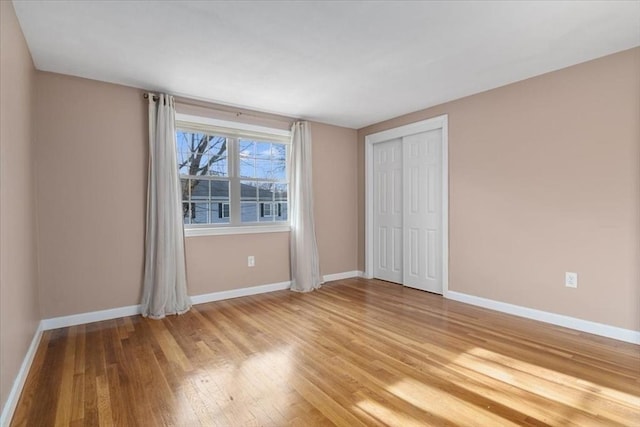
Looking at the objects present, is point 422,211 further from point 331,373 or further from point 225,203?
point 331,373

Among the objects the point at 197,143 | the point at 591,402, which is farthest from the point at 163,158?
the point at 591,402

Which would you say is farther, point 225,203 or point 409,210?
point 409,210

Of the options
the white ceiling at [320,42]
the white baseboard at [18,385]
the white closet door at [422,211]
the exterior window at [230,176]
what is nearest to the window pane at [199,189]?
the exterior window at [230,176]

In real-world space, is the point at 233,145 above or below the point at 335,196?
above

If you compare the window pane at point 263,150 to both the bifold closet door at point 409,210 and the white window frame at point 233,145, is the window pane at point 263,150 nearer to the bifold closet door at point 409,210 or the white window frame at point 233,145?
the white window frame at point 233,145

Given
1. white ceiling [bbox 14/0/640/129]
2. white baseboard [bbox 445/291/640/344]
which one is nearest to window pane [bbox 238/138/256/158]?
white ceiling [bbox 14/0/640/129]

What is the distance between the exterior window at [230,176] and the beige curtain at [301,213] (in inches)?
7.6

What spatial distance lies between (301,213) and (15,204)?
2.91 m

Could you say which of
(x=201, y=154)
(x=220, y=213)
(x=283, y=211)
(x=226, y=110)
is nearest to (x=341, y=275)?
(x=283, y=211)

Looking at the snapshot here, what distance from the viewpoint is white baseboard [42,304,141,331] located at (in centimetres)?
298

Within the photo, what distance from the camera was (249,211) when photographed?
4.30 meters

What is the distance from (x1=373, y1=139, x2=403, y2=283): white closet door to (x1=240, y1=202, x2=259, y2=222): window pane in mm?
1870

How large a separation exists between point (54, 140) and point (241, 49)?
197 centimetres

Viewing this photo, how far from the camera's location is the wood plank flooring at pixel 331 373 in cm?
173
